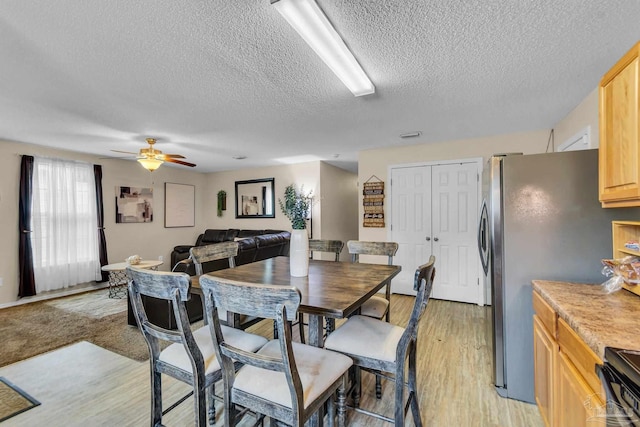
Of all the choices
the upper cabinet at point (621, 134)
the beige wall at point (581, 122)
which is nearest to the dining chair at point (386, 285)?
the upper cabinet at point (621, 134)

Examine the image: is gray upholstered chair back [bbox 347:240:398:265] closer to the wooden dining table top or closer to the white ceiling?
the wooden dining table top

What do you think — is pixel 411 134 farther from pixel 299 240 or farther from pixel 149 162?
pixel 149 162

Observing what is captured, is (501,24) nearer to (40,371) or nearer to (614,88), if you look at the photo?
(614,88)

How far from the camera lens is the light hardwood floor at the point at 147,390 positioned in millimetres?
1795

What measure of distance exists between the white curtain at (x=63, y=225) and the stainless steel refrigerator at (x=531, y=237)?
Result: 19.7 ft

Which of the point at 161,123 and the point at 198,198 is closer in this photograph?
the point at 161,123

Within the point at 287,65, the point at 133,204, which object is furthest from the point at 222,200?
the point at 287,65

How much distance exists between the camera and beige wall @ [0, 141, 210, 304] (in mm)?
4082

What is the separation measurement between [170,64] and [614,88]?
108 inches

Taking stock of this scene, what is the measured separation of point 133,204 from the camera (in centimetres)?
565

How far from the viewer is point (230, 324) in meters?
1.93

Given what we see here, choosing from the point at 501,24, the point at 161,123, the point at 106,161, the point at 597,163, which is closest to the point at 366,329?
the point at 597,163

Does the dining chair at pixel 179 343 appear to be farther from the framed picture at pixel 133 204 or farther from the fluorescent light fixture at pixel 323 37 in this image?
the framed picture at pixel 133 204

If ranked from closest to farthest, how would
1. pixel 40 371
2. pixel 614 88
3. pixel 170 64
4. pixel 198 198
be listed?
1. pixel 614 88
2. pixel 170 64
3. pixel 40 371
4. pixel 198 198
